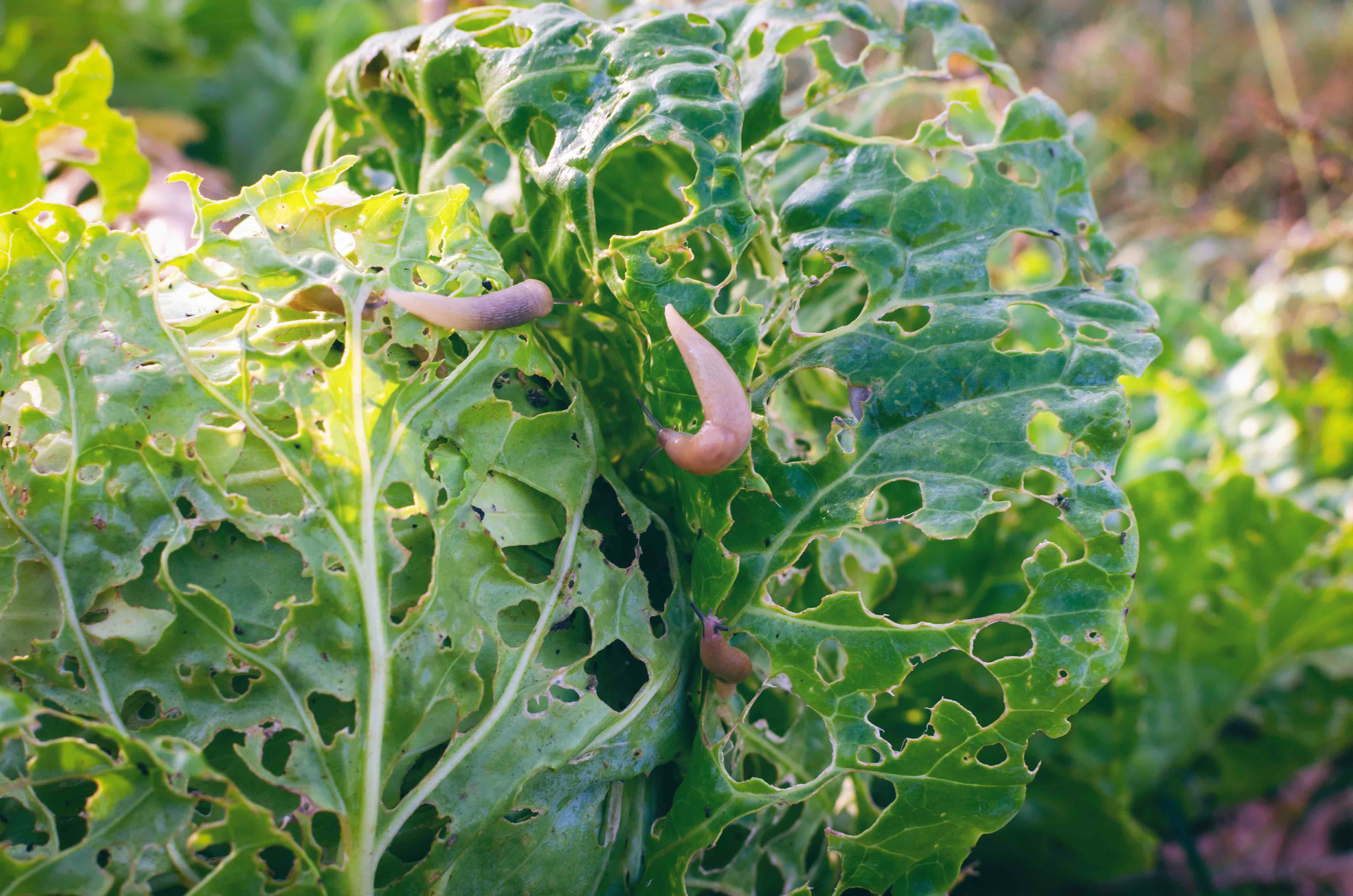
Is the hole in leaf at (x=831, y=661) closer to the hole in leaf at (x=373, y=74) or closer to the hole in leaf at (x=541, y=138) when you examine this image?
the hole in leaf at (x=541, y=138)

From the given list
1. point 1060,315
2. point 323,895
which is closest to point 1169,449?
point 1060,315

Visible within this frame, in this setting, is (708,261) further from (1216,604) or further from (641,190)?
→ (1216,604)

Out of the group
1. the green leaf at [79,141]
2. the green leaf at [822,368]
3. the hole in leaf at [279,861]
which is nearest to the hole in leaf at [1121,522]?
the green leaf at [822,368]

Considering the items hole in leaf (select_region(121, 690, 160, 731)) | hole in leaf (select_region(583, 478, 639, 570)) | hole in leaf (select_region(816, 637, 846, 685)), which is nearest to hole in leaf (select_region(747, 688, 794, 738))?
hole in leaf (select_region(816, 637, 846, 685))

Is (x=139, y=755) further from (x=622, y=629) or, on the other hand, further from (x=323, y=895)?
(x=622, y=629)

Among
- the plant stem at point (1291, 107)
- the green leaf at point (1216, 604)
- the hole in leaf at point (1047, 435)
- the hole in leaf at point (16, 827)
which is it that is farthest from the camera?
the plant stem at point (1291, 107)

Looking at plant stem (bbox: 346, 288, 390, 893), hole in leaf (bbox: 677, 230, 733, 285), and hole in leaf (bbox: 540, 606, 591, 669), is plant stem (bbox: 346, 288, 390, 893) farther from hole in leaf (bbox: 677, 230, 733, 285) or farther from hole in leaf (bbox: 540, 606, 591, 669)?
hole in leaf (bbox: 677, 230, 733, 285)

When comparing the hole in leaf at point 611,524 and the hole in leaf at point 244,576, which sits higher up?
the hole in leaf at point 244,576
